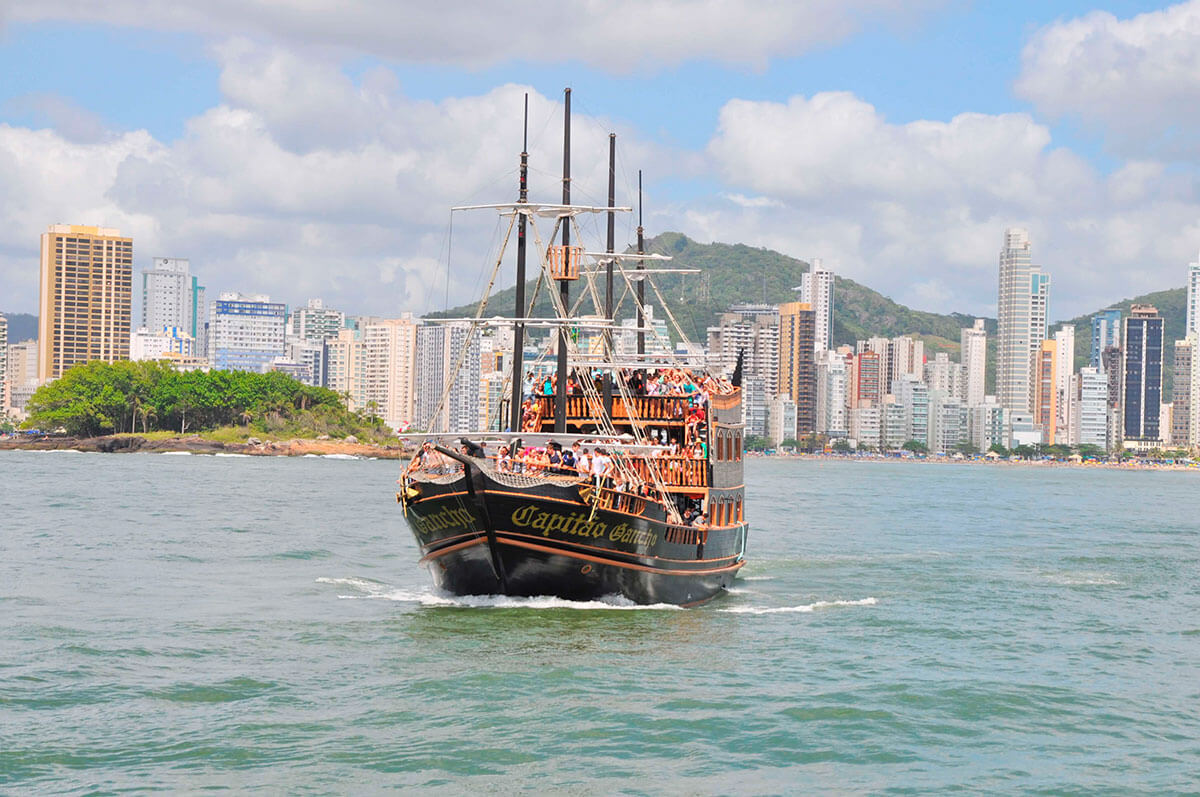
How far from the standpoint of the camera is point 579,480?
103 feet

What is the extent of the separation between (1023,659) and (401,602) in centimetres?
1413

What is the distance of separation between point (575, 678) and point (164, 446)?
5515 inches

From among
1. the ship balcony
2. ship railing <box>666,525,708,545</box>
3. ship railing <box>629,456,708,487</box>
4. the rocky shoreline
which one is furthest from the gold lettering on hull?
the rocky shoreline

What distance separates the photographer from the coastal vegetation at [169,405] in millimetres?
167625

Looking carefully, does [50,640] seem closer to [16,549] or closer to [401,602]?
[401,602]

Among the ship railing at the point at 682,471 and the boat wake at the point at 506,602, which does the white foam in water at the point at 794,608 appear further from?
the ship railing at the point at 682,471

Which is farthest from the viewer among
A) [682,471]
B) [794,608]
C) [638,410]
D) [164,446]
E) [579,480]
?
[164,446]

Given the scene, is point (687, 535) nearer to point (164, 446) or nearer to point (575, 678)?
point (575, 678)

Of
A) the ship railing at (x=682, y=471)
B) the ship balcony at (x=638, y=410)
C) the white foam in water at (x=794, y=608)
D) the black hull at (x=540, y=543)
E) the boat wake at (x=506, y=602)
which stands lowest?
the white foam in water at (x=794, y=608)

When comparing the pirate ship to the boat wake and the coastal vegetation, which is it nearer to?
the boat wake

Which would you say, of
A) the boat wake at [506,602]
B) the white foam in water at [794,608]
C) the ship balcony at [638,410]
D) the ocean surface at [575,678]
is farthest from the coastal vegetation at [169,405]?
the white foam in water at [794,608]

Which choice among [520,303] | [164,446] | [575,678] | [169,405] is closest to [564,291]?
[520,303]

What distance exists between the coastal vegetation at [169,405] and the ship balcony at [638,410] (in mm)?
134552

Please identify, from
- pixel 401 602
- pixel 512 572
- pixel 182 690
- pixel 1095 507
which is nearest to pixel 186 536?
pixel 401 602
